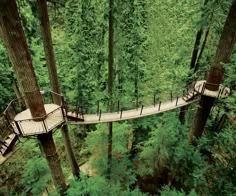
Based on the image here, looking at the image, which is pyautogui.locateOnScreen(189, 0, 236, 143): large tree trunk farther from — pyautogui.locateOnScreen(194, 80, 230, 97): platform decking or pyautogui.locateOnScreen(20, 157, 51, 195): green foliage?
pyautogui.locateOnScreen(20, 157, 51, 195): green foliage

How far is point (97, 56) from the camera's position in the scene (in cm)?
1382

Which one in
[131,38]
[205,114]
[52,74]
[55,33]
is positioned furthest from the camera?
[55,33]

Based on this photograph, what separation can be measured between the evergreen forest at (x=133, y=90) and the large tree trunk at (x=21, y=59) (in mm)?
800

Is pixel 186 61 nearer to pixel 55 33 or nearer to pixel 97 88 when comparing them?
pixel 97 88

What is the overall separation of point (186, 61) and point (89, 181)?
29.9ft

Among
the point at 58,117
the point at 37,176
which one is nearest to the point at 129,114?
the point at 58,117

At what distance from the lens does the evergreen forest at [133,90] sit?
8.27 meters

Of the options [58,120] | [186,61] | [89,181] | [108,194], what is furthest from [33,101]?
[186,61]

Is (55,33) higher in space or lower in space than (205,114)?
higher

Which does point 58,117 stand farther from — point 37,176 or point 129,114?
point 37,176

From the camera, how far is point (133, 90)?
12820 millimetres

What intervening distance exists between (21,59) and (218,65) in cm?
696

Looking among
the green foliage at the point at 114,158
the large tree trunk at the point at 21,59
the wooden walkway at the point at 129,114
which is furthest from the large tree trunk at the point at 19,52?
the green foliage at the point at 114,158

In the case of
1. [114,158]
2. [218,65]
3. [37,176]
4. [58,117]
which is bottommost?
[114,158]
